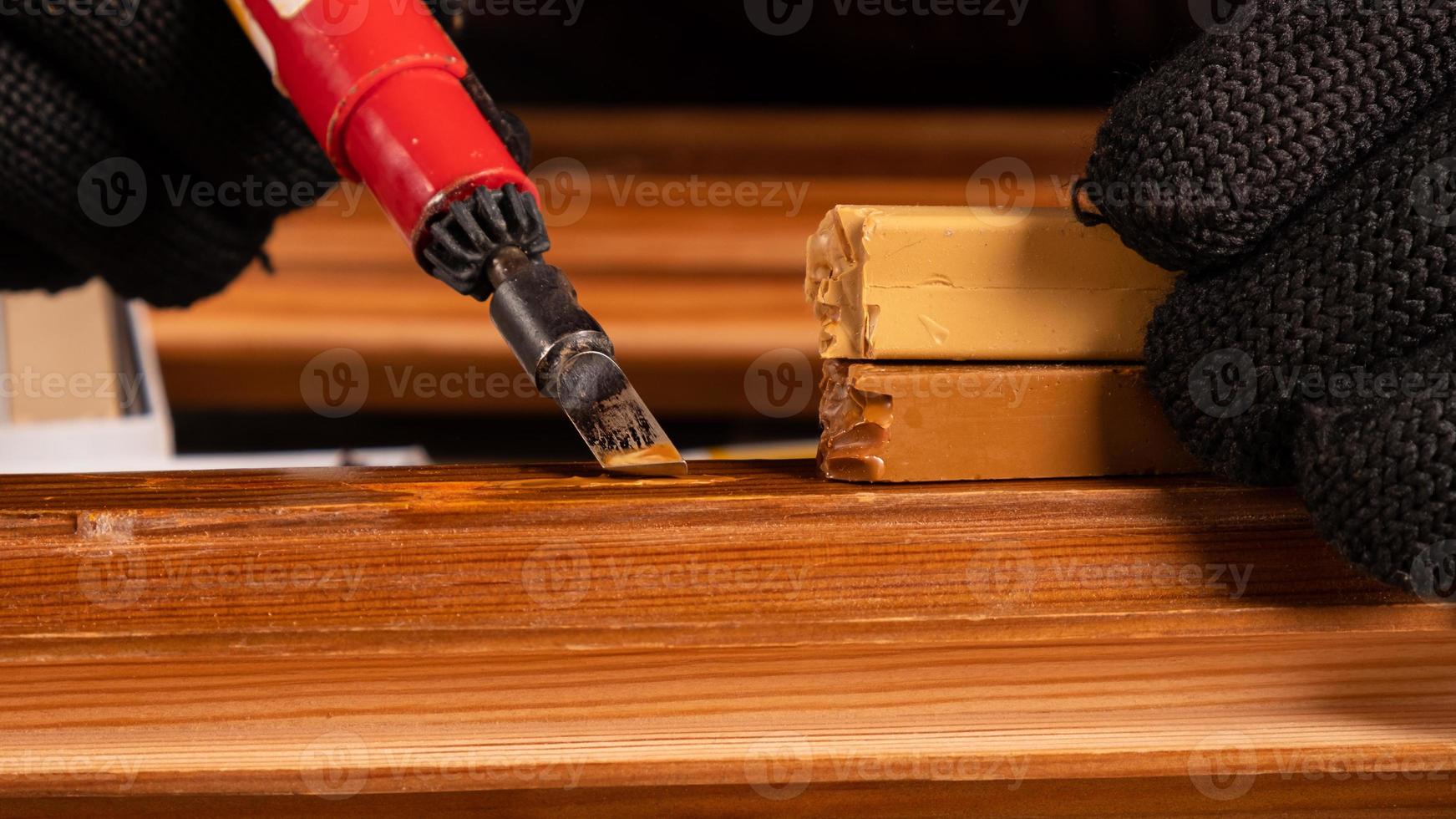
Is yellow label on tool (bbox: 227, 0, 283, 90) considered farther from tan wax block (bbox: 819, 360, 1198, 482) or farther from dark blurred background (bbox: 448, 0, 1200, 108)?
tan wax block (bbox: 819, 360, 1198, 482)

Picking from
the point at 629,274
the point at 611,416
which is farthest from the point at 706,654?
the point at 629,274

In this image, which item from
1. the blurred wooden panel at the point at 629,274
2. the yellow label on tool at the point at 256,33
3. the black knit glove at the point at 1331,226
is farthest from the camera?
the blurred wooden panel at the point at 629,274

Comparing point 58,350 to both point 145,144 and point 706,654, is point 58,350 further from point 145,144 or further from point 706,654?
point 706,654

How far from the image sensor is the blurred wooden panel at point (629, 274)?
99 cm

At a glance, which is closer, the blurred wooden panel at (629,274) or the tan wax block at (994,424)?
the tan wax block at (994,424)

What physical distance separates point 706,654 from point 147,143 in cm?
43

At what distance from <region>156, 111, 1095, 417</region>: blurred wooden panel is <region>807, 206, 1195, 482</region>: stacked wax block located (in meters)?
0.58

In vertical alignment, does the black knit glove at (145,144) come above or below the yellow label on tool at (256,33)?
below

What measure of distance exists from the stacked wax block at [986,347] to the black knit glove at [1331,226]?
0.04 metres

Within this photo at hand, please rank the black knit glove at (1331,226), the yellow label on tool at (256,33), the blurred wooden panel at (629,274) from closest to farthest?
the black knit glove at (1331,226), the yellow label on tool at (256,33), the blurred wooden panel at (629,274)

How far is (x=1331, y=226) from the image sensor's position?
354mm

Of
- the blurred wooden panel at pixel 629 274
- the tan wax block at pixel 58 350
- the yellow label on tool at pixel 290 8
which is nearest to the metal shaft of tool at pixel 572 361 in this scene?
the yellow label on tool at pixel 290 8

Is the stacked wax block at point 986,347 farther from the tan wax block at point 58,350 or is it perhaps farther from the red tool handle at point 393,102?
the tan wax block at point 58,350

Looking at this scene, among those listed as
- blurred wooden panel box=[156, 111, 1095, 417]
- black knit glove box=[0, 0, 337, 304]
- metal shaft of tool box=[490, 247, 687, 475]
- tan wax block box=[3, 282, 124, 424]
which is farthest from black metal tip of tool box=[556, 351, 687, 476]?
tan wax block box=[3, 282, 124, 424]
